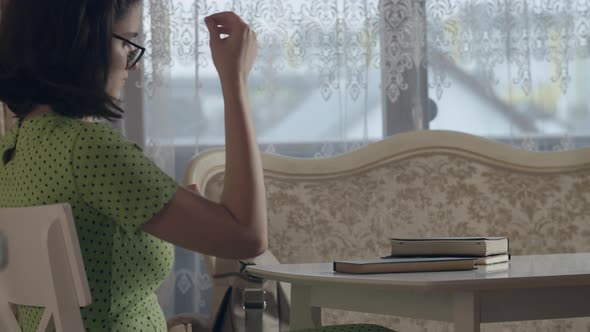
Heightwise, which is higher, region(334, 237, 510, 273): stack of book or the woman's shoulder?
the woman's shoulder

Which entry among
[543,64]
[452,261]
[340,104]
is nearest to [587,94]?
[543,64]

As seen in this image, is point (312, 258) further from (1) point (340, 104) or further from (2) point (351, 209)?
(1) point (340, 104)

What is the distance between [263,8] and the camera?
2.97 metres

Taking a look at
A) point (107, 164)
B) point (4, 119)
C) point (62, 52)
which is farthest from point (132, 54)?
point (4, 119)

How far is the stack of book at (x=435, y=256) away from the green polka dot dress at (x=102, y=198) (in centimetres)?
35

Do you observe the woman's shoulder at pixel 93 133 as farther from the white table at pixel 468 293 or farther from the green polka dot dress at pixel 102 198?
the white table at pixel 468 293

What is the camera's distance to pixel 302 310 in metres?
1.69

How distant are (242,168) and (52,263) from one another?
285 mm

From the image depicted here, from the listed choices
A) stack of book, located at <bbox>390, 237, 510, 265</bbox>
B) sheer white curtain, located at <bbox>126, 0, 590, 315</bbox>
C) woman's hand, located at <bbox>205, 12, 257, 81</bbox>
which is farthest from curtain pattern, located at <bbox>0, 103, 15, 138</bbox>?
woman's hand, located at <bbox>205, 12, 257, 81</bbox>

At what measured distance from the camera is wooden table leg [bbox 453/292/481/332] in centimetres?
127

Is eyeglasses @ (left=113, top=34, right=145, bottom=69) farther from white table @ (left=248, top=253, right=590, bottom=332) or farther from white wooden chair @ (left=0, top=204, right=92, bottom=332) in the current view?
white table @ (left=248, top=253, right=590, bottom=332)

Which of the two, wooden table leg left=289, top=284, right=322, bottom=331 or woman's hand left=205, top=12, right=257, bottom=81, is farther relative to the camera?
wooden table leg left=289, top=284, right=322, bottom=331

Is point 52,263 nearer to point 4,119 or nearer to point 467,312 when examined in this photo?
point 467,312

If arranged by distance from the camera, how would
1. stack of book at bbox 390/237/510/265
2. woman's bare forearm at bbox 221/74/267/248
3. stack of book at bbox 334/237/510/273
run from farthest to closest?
stack of book at bbox 390/237/510/265, stack of book at bbox 334/237/510/273, woman's bare forearm at bbox 221/74/267/248
